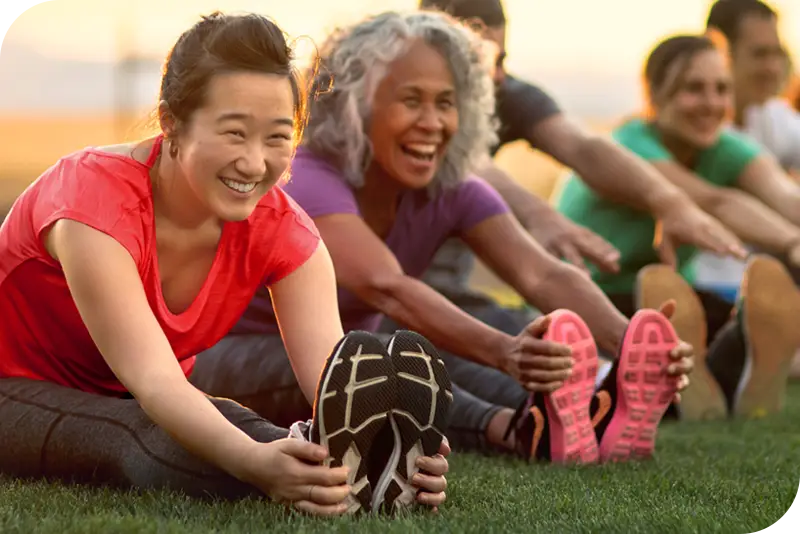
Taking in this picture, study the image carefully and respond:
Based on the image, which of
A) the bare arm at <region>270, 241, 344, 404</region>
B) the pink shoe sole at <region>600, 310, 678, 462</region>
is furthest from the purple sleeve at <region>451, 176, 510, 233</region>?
the bare arm at <region>270, 241, 344, 404</region>

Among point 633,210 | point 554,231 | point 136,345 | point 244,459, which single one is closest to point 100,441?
point 136,345

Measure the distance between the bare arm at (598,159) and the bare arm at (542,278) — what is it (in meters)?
1.01

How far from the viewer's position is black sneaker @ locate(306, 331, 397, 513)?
198cm

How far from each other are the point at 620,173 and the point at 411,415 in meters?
2.59

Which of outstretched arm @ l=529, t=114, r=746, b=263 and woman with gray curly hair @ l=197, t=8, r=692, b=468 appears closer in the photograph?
woman with gray curly hair @ l=197, t=8, r=692, b=468

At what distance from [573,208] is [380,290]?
2067 mm

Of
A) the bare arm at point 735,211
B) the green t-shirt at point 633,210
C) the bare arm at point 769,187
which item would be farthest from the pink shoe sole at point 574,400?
the bare arm at point 769,187

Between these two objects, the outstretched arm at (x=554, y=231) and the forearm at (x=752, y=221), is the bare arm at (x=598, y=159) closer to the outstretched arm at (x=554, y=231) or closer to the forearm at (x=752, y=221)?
the outstretched arm at (x=554, y=231)

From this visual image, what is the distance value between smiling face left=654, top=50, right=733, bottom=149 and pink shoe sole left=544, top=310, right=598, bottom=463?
2265mm

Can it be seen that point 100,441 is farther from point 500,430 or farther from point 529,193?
point 529,193

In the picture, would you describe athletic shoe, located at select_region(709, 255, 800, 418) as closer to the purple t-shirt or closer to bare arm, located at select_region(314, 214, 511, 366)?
the purple t-shirt

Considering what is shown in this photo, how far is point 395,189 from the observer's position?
137 inches

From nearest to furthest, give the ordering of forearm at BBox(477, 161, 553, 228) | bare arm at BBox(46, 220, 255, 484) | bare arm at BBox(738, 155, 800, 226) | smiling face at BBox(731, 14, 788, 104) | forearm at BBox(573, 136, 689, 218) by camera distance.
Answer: bare arm at BBox(46, 220, 255, 484)
forearm at BBox(477, 161, 553, 228)
forearm at BBox(573, 136, 689, 218)
bare arm at BBox(738, 155, 800, 226)
smiling face at BBox(731, 14, 788, 104)

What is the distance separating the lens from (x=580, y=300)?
340 cm
